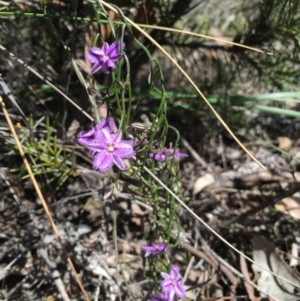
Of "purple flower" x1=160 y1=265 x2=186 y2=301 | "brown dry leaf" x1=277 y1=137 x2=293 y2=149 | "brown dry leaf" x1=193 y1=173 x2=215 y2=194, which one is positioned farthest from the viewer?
"brown dry leaf" x1=277 y1=137 x2=293 y2=149

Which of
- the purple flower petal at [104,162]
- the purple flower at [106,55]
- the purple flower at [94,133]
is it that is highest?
the purple flower at [106,55]

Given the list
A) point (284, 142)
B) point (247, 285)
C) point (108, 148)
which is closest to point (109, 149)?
point (108, 148)

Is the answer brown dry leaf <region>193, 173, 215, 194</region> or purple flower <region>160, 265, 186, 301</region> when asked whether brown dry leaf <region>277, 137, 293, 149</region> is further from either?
purple flower <region>160, 265, 186, 301</region>

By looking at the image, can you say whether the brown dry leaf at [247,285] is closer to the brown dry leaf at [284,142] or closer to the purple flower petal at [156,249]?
the purple flower petal at [156,249]

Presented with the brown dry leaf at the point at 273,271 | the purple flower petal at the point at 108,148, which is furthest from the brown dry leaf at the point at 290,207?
the purple flower petal at the point at 108,148

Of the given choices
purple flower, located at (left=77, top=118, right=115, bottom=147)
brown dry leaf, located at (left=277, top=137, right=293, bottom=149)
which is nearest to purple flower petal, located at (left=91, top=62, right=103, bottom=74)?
purple flower, located at (left=77, top=118, right=115, bottom=147)

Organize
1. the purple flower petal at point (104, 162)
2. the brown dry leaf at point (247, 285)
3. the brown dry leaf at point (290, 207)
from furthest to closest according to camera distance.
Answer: the brown dry leaf at point (290, 207)
the brown dry leaf at point (247, 285)
the purple flower petal at point (104, 162)

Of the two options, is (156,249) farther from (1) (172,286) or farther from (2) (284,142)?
(2) (284,142)
